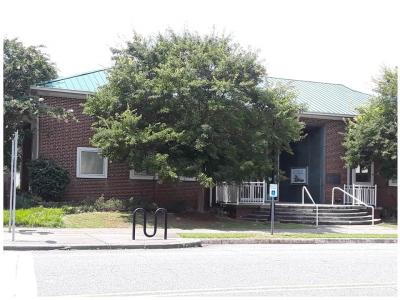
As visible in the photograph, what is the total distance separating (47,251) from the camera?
13.4 meters

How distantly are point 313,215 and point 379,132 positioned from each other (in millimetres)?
4766

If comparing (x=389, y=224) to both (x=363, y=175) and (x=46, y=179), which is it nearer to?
(x=363, y=175)

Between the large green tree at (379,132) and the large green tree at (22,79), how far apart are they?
12600 mm

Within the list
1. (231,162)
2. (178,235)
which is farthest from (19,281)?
(231,162)

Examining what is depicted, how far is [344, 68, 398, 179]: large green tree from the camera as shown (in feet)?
80.2

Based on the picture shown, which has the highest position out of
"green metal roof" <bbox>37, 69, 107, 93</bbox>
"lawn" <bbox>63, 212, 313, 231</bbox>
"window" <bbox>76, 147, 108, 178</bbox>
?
"green metal roof" <bbox>37, 69, 107, 93</bbox>

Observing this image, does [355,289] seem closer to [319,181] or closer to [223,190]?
[223,190]

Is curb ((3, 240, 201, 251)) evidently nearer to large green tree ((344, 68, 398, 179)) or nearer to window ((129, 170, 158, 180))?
window ((129, 170, 158, 180))

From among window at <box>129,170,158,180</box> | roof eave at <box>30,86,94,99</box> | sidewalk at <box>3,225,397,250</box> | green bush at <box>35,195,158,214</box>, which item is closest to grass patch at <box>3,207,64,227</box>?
sidewalk at <box>3,225,397,250</box>

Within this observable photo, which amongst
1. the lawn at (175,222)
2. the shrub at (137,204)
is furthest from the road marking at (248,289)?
the shrub at (137,204)

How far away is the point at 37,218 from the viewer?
18562 millimetres

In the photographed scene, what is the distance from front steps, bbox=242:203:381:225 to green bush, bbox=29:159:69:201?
761 centimetres

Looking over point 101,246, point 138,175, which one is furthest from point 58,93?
point 101,246

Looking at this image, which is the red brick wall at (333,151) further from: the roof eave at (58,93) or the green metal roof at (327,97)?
the roof eave at (58,93)
